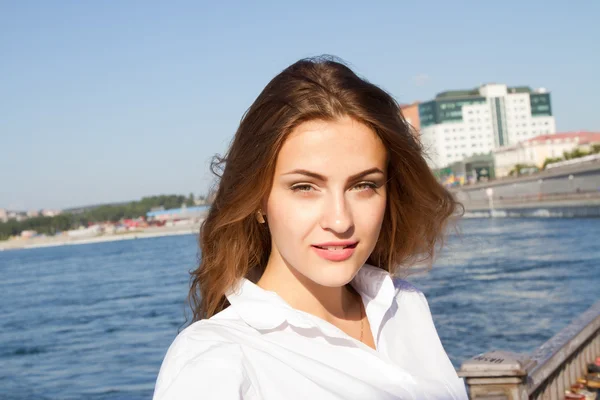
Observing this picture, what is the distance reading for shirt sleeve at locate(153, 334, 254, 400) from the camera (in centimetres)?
95

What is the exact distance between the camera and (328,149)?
1.22 metres

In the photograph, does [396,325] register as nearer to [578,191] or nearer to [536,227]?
[536,227]

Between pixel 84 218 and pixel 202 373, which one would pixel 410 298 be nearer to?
pixel 202 373

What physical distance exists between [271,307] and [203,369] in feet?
0.73

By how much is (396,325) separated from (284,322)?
35 centimetres

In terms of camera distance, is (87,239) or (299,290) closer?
(299,290)

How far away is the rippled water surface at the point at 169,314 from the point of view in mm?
13578

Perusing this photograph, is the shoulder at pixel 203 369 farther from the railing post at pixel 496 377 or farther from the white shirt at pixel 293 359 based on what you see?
the railing post at pixel 496 377

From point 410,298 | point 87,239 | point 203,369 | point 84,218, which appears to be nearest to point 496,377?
point 410,298

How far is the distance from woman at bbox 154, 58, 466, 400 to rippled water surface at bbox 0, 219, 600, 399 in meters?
3.83

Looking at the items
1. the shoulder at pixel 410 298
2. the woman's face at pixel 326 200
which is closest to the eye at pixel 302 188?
the woman's face at pixel 326 200

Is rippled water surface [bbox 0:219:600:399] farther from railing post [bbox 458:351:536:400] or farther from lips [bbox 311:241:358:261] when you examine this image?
lips [bbox 311:241:358:261]

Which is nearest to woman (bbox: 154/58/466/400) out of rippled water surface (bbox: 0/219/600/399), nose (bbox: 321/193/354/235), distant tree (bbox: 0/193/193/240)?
nose (bbox: 321/193/354/235)

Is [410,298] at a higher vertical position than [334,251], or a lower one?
lower
